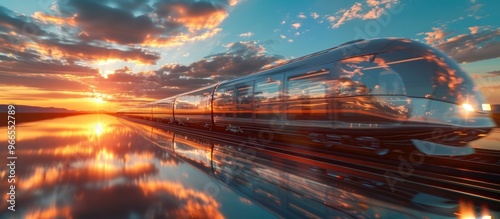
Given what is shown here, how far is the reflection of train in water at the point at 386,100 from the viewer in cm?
568

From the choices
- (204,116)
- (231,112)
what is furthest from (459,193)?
(204,116)

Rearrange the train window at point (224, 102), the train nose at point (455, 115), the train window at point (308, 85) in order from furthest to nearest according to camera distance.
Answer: the train window at point (224, 102) → the train window at point (308, 85) → the train nose at point (455, 115)

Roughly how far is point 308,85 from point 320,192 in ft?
17.2

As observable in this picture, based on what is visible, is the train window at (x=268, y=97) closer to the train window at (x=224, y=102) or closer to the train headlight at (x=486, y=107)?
the train window at (x=224, y=102)

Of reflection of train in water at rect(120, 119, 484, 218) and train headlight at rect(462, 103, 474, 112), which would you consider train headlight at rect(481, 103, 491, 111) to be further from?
reflection of train in water at rect(120, 119, 484, 218)

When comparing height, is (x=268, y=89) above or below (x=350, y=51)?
below

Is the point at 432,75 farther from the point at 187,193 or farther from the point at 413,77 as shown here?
the point at 187,193

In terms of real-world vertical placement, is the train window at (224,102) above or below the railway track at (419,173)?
above

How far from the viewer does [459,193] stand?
3.46m

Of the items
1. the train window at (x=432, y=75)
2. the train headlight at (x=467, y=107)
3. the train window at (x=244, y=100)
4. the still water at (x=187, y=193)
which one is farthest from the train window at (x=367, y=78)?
the train window at (x=244, y=100)

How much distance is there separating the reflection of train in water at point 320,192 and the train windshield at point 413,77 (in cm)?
254

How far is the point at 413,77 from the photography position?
5.93 m

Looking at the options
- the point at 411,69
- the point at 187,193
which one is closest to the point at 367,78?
the point at 411,69

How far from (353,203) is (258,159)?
3.31 metres
